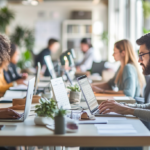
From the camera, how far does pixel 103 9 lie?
33.5ft

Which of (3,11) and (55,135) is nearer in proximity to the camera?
(55,135)

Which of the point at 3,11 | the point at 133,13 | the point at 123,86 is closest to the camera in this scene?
the point at 123,86

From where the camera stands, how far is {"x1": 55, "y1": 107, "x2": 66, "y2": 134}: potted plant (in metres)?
1.42

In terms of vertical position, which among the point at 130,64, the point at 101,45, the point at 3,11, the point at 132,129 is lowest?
the point at 132,129

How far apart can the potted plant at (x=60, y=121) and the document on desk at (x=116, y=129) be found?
21 cm

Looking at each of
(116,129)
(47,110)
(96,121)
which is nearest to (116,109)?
(96,121)

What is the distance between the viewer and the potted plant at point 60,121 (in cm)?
142

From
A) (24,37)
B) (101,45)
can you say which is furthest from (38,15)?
(101,45)

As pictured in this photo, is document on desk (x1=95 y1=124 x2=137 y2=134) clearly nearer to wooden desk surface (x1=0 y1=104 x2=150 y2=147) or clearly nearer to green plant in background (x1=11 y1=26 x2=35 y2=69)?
wooden desk surface (x1=0 y1=104 x2=150 y2=147)

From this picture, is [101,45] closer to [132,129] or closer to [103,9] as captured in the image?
[103,9]

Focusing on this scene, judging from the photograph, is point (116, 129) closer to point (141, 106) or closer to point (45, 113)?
point (45, 113)

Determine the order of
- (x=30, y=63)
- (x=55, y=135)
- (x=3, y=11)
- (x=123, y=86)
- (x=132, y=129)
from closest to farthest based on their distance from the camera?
(x=55, y=135) < (x=132, y=129) < (x=123, y=86) < (x=3, y=11) < (x=30, y=63)

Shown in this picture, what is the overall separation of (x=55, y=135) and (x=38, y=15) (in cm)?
921

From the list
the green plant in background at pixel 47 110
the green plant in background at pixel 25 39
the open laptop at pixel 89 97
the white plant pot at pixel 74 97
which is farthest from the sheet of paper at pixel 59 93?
the green plant in background at pixel 25 39
